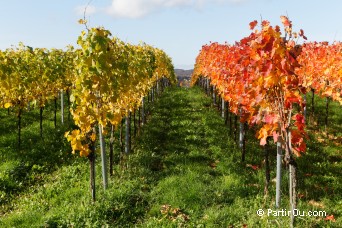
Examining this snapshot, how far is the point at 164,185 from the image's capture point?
357 inches

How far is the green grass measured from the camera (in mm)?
7391

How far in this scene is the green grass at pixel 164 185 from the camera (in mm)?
7391

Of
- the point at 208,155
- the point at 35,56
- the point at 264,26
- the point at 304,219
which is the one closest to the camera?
the point at 264,26

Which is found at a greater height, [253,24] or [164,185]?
[253,24]

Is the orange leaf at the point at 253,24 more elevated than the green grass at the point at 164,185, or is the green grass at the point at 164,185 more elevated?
the orange leaf at the point at 253,24

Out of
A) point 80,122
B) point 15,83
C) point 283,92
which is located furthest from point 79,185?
point 283,92

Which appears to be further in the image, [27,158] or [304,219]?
[27,158]

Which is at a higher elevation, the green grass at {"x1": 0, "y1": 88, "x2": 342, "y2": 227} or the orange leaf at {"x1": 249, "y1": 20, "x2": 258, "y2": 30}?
the orange leaf at {"x1": 249, "y1": 20, "x2": 258, "y2": 30}

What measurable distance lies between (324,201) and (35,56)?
12.8 metres

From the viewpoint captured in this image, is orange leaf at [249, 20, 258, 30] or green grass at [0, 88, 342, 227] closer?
orange leaf at [249, 20, 258, 30]

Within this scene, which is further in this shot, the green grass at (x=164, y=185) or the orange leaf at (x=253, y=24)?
the green grass at (x=164, y=185)

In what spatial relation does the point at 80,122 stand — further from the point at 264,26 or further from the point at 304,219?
the point at 304,219

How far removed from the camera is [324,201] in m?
8.30

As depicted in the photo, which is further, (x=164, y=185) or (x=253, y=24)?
(x=164, y=185)
